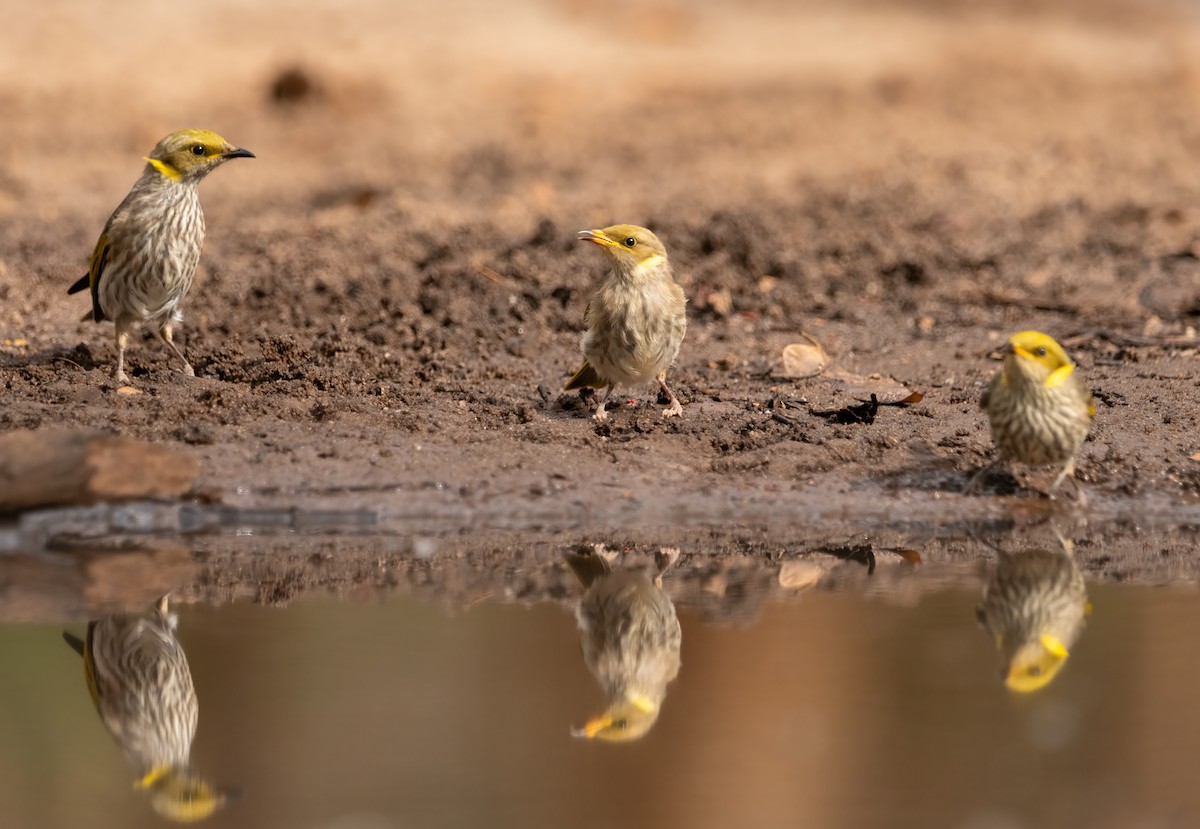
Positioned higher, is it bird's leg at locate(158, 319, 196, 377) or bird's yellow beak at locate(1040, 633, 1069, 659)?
bird's leg at locate(158, 319, 196, 377)

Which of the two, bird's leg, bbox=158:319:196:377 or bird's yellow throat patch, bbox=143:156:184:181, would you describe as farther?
bird's leg, bbox=158:319:196:377

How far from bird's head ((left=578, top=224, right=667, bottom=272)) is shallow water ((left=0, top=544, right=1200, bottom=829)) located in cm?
230

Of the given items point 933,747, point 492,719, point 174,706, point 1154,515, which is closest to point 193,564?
point 174,706

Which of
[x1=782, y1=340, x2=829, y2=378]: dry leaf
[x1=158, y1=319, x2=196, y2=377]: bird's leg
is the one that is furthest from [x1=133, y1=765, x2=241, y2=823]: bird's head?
[x1=782, y1=340, x2=829, y2=378]: dry leaf

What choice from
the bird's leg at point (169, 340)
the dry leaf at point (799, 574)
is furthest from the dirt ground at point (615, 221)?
the dry leaf at point (799, 574)

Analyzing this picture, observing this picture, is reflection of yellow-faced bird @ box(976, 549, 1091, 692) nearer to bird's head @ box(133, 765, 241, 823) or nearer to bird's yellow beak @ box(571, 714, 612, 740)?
bird's yellow beak @ box(571, 714, 612, 740)

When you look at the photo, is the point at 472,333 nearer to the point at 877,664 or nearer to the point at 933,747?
the point at 877,664

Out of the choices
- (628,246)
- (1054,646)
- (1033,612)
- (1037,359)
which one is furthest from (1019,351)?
(628,246)

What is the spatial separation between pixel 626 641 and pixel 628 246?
2695mm

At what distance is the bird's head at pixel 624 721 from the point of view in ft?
17.7

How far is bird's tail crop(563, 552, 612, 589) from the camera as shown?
6.95 metres

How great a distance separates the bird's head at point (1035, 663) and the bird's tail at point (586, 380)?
315 cm

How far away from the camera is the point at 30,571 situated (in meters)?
7.04

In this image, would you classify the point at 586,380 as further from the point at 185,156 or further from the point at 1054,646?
the point at 1054,646
